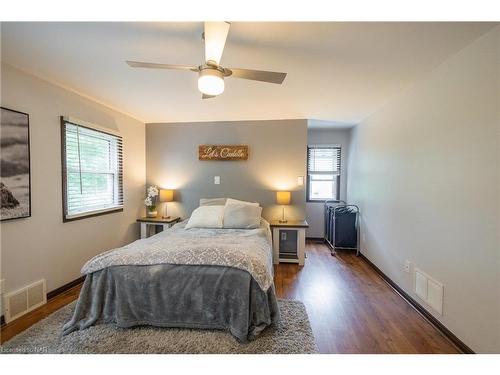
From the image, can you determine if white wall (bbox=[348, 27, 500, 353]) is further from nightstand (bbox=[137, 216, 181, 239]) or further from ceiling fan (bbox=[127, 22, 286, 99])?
nightstand (bbox=[137, 216, 181, 239])

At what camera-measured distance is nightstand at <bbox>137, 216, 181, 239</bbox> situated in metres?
3.56

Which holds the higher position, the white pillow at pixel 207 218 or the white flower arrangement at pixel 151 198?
the white flower arrangement at pixel 151 198

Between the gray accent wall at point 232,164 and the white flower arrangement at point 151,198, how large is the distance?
0.19m

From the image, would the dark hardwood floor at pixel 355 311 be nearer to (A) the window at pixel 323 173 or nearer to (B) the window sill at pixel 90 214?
(A) the window at pixel 323 173

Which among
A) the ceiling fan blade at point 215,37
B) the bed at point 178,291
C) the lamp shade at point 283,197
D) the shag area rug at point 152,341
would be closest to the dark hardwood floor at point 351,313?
the shag area rug at point 152,341

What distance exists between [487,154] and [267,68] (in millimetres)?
1711

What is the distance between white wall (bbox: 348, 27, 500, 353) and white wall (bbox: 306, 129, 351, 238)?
1834mm

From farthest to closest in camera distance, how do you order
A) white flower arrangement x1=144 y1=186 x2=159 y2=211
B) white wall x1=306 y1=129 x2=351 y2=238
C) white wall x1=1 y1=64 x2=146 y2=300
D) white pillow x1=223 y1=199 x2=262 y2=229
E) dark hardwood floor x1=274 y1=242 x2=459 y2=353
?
white wall x1=306 y1=129 x2=351 y2=238, white flower arrangement x1=144 y1=186 x2=159 y2=211, white pillow x1=223 y1=199 x2=262 y2=229, white wall x1=1 y1=64 x2=146 y2=300, dark hardwood floor x1=274 y1=242 x2=459 y2=353

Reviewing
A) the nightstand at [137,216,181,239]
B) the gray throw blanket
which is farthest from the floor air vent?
the nightstand at [137,216,181,239]

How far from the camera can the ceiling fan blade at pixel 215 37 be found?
51.5 inches

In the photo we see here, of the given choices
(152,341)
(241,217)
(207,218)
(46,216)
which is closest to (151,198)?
(207,218)

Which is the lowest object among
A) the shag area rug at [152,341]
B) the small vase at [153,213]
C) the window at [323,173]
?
the shag area rug at [152,341]
